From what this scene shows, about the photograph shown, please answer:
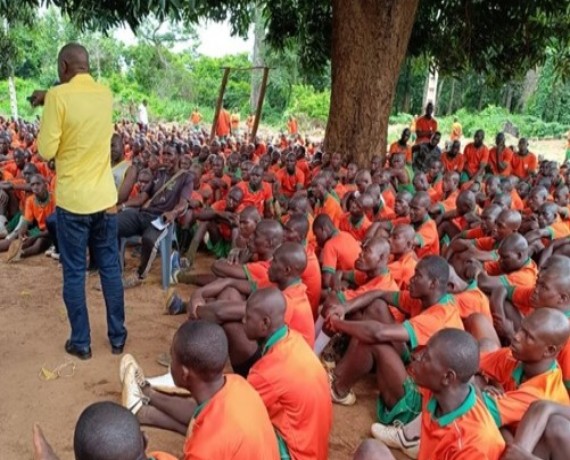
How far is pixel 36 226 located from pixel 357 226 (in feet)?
11.4

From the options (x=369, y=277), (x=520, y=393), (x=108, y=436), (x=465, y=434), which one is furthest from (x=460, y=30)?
(x=108, y=436)

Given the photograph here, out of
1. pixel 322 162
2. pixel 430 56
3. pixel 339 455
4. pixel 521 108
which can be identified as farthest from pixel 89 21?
pixel 521 108

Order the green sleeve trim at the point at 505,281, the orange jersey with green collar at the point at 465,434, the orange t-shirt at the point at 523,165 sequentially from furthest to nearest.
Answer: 1. the orange t-shirt at the point at 523,165
2. the green sleeve trim at the point at 505,281
3. the orange jersey with green collar at the point at 465,434

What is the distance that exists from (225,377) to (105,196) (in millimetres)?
1733

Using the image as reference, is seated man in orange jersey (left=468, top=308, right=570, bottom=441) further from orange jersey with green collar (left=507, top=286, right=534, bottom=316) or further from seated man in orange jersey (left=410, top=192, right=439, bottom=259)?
seated man in orange jersey (left=410, top=192, right=439, bottom=259)

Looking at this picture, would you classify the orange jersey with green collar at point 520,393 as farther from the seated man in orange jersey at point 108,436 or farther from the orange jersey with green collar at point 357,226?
the orange jersey with green collar at point 357,226

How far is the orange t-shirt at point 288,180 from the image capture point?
7193 mm

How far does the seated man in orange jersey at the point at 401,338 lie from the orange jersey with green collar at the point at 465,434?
2.71 feet

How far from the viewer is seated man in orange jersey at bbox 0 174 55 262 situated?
18.7 ft

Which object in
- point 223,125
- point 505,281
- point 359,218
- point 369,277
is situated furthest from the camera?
point 223,125

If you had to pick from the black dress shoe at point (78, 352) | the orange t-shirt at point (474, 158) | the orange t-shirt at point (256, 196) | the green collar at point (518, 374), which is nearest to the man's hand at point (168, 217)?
the orange t-shirt at point (256, 196)

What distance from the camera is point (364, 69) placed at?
7648mm

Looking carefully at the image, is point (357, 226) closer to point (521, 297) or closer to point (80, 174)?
point (521, 297)

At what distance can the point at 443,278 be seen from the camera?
3033 mm
